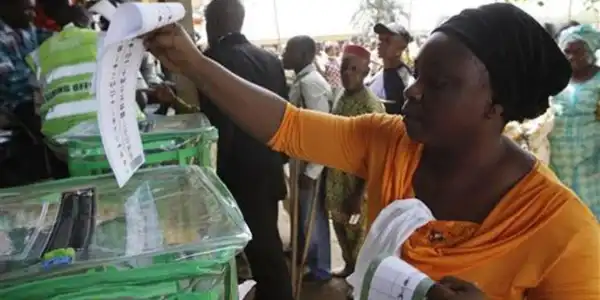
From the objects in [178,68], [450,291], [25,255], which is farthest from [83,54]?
[450,291]

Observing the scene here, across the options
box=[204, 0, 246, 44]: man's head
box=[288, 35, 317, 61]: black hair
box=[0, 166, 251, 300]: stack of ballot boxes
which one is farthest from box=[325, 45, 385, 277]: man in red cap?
box=[0, 166, 251, 300]: stack of ballot boxes

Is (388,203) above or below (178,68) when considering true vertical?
below

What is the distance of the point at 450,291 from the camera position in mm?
813

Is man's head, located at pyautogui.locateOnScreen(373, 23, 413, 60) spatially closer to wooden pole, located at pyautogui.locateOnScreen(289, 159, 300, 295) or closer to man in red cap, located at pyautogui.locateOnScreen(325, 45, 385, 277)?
man in red cap, located at pyautogui.locateOnScreen(325, 45, 385, 277)

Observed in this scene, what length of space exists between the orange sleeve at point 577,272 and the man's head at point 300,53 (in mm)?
2756

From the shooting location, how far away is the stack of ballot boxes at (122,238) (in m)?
0.60

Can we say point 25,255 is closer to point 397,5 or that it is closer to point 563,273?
point 563,273

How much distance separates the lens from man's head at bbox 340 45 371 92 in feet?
10.7

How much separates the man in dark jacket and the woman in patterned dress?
164cm

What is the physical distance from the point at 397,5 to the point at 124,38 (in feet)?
15.1

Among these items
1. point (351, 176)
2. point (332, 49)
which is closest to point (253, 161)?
point (351, 176)

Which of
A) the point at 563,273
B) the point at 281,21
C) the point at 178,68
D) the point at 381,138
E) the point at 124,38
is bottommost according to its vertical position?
the point at 281,21

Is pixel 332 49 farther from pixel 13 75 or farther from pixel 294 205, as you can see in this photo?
pixel 13 75

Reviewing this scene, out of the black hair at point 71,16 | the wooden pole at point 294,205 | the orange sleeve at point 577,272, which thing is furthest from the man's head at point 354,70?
the orange sleeve at point 577,272
